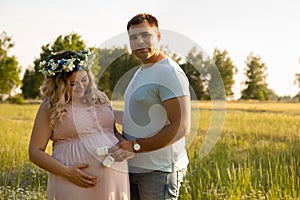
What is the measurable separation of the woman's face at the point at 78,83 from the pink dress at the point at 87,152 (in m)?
0.08

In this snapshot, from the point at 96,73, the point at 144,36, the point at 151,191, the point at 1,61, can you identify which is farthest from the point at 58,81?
the point at 1,61

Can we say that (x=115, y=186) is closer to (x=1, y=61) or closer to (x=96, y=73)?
(x=96, y=73)

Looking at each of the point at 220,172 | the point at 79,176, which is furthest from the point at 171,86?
the point at 220,172

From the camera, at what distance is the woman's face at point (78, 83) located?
2.35 metres

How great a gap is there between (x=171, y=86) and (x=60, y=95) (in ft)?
1.88

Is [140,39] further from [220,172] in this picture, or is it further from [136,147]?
[220,172]

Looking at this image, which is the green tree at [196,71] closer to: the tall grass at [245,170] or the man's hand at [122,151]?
the tall grass at [245,170]

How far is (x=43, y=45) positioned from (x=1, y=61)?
3.04 m

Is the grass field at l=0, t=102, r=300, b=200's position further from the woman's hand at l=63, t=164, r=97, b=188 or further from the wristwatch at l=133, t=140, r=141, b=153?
the woman's hand at l=63, t=164, r=97, b=188

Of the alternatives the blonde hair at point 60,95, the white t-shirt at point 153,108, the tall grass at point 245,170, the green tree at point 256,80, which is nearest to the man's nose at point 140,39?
the white t-shirt at point 153,108

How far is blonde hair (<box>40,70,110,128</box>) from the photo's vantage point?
2291mm

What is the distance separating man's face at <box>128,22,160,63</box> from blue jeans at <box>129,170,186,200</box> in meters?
0.59

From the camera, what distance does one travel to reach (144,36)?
224 centimetres

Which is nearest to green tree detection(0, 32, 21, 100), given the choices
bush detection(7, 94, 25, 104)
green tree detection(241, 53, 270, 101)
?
bush detection(7, 94, 25, 104)
